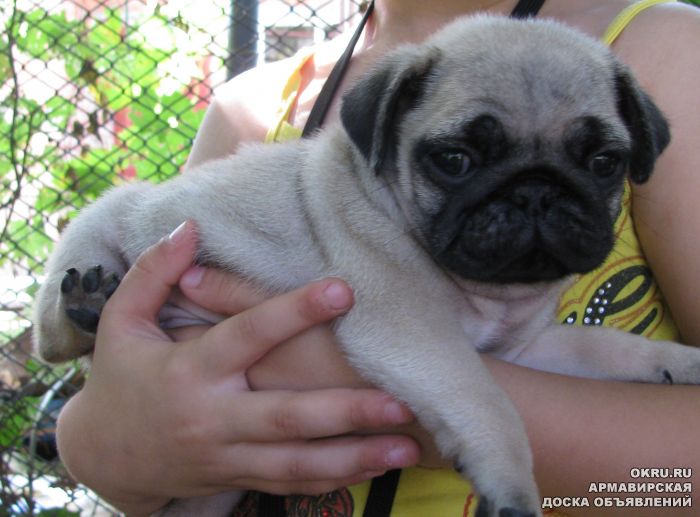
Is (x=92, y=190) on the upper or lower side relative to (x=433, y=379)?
lower

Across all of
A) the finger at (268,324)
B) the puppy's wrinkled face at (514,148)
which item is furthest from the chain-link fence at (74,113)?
the finger at (268,324)

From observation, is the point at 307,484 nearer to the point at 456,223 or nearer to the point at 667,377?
the point at 456,223

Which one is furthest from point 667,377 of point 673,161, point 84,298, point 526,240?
point 84,298

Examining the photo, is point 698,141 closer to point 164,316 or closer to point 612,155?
point 612,155

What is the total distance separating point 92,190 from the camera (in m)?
4.31

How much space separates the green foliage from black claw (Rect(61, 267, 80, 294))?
7.53 feet

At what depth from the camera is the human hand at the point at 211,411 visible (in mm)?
1521

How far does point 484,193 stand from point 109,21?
3.46 metres

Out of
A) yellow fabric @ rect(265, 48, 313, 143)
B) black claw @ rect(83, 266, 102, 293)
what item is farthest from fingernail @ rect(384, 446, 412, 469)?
yellow fabric @ rect(265, 48, 313, 143)

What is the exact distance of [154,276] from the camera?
5.73 ft

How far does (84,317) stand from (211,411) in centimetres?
48

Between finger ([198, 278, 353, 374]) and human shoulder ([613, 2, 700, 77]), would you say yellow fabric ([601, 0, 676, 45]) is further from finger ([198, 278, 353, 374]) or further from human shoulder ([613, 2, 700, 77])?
finger ([198, 278, 353, 374])

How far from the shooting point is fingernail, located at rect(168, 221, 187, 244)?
1.76 metres

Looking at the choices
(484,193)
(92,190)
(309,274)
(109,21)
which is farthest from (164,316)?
(109,21)
